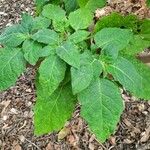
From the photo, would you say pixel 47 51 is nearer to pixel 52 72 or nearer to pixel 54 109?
pixel 52 72

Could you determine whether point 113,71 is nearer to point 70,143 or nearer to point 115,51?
point 115,51

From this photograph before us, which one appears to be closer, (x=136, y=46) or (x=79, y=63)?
(x=79, y=63)

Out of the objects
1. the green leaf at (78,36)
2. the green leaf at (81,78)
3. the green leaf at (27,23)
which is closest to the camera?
the green leaf at (81,78)

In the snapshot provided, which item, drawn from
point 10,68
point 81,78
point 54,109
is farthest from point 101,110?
point 10,68

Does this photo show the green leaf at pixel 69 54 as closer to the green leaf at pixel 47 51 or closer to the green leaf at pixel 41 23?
the green leaf at pixel 47 51

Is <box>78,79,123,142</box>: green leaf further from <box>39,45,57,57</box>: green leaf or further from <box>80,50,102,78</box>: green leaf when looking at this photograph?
<box>39,45,57,57</box>: green leaf

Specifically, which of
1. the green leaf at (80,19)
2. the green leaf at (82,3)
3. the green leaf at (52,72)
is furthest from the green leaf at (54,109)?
the green leaf at (82,3)

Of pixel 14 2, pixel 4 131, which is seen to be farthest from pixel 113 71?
pixel 14 2
